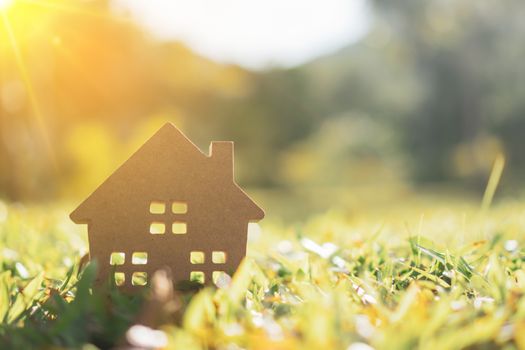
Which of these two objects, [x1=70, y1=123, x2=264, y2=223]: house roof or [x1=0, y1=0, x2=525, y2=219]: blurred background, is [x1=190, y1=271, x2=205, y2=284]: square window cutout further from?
[x1=0, y1=0, x2=525, y2=219]: blurred background

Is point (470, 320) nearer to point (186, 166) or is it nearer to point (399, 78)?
point (186, 166)

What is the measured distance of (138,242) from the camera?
1.58 m

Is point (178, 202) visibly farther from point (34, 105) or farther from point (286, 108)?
point (286, 108)

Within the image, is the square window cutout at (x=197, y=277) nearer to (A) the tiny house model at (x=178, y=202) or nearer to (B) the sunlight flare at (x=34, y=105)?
(A) the tiny house model at (x=178, y=202)

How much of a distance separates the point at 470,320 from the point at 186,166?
763mm

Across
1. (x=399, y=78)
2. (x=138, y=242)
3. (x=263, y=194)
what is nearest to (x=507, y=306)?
(x=138, y=242)

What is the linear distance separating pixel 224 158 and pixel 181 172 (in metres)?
0.11

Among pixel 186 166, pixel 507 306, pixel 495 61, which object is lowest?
pixel 495 61

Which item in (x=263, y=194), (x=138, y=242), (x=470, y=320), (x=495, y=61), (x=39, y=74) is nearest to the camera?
(x=470, y=320)

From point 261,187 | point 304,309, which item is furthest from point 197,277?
point 261,187

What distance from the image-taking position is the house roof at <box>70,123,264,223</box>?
1.58 meters

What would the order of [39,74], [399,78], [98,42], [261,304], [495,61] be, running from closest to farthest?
[261,304] < [39,74] < [98,42] < [495,61] < [399,78]

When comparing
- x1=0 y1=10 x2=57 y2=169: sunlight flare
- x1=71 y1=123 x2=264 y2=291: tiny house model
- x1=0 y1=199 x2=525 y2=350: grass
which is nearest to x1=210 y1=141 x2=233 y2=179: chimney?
x1=71 y1=123 x2=264 y2=291: tiny house model

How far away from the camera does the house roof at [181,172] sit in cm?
158
